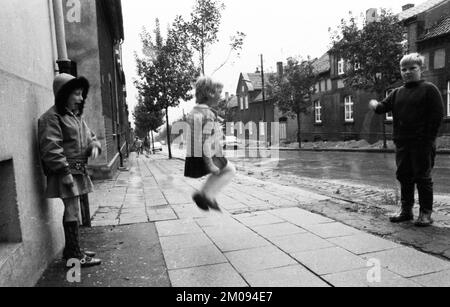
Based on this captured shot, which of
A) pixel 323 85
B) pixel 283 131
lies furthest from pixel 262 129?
pixel 323 85

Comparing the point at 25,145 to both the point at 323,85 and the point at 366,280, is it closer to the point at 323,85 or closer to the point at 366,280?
the point at 366,280

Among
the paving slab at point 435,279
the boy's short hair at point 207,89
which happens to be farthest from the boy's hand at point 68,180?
the paving slab at point 435,279

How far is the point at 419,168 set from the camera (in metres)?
4.18

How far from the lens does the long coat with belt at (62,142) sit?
3.03 metres

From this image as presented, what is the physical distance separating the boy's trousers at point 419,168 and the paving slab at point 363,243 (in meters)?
0.89

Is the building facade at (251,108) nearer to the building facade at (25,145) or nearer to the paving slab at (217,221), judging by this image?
the paving slab at (217,221)

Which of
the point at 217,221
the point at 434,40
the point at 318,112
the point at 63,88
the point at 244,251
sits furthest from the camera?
the point at 318,112

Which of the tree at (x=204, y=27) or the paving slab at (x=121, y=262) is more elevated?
the tree at (x=204, y=27)

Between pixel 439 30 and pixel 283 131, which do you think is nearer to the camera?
pixel 439 30

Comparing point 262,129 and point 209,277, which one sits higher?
point 262,129

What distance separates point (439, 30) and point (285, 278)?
2395 centimetres

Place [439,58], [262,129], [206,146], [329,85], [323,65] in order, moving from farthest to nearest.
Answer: [262,129]
[323,65]
[329,85]
[439,58]
[206,146]
